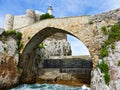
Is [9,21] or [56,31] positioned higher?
[9,21]

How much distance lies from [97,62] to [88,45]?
144 centimetres

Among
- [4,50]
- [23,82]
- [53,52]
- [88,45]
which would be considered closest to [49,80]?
[23,82]

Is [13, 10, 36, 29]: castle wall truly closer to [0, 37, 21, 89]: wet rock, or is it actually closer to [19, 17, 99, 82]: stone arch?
[19, 17, 99, 82]: stone arch

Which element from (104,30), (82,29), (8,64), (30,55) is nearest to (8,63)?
(8,64)

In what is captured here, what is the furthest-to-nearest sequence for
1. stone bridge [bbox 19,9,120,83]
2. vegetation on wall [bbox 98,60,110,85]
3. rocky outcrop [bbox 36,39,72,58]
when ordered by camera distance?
1. rocky outcrop [bbox 36,39,72,58]
2. stone bridge [bbox 19,9,120,83]
3. vegetation on wall [bbox 98,60,110,85]

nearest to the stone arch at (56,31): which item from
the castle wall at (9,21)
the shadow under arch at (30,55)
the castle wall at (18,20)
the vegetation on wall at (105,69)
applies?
the shadow under arch at (30,55)

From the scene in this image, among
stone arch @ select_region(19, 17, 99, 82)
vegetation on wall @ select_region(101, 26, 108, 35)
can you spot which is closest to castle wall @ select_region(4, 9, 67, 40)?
stone arch @ select_region(19, 17, 99, 82)

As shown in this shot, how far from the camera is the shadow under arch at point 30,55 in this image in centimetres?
1711

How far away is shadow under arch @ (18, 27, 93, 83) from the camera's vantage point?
1711cm

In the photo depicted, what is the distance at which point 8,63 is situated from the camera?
1584cm

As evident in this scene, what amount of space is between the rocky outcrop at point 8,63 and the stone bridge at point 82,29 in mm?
1025

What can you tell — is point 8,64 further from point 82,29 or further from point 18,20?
point 18,20

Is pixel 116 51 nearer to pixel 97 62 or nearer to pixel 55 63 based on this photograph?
pixel 97 62

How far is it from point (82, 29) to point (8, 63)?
633 cm
